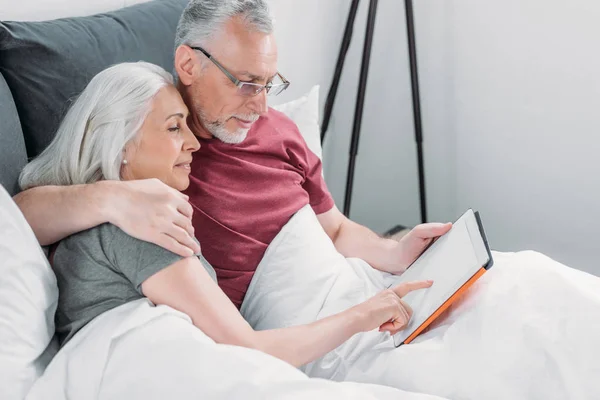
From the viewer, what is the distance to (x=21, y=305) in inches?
46.8

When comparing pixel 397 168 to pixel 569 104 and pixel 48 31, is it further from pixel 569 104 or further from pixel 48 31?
pixel 48 31

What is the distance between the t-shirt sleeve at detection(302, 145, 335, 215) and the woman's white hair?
0.57 meters

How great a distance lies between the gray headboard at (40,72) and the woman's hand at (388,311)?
2.19ft

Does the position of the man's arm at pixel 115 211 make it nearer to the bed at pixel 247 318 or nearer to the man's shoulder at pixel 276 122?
the bed at pixel 247 318

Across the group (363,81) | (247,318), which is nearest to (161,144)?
(247,318)

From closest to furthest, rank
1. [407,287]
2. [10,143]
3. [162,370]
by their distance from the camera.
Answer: [162,370]
[10,143]
[407,287]

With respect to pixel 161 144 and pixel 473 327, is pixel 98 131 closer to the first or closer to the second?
pixel 161 144

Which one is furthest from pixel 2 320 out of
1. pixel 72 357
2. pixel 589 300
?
pixel 589 300

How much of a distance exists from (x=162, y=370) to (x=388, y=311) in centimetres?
49

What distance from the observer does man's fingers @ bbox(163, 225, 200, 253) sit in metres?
1.24

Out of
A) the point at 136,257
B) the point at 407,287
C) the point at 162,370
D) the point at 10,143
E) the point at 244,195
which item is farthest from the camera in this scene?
the point at 244,195

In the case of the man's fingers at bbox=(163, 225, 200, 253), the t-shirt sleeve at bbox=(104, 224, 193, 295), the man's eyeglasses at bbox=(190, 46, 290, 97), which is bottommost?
the t-shirt sleeve at bbox=(104, 224, 193, 295)

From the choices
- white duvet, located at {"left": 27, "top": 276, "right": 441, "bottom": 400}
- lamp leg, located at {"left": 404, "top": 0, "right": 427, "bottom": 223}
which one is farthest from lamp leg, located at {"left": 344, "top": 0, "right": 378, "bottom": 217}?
white duvet, located at {"left": 27, "top": 276, "right": 441, "bottom": 400}

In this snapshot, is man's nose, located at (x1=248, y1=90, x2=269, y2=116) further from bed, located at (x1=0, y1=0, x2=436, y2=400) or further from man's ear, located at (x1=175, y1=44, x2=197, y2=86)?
bed, located at (x1=0, y1=0, x2=436, y2=400)
